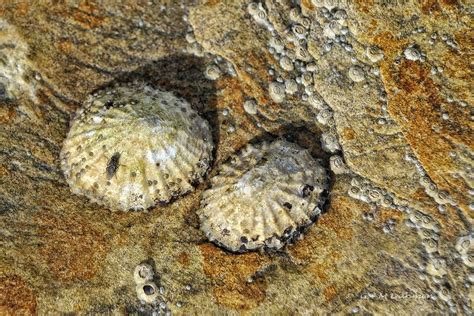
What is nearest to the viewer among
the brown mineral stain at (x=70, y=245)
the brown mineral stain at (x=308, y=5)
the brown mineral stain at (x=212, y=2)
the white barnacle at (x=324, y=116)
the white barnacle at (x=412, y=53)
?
the brown mineral stain at (x=70, y=245)

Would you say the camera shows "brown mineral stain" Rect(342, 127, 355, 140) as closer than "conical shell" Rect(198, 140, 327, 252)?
No

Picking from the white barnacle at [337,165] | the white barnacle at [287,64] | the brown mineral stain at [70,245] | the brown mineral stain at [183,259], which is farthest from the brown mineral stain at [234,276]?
the white barnacle at [287,64]

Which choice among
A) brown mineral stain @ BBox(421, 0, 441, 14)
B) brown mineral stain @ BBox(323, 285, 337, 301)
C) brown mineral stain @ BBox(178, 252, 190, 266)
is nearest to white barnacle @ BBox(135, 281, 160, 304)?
brown mineral stain @ BBox(178, 252, 190, 266)

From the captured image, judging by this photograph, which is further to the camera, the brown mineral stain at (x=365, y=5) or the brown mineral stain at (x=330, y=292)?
the brown mineral stain at (x=365, y=5)

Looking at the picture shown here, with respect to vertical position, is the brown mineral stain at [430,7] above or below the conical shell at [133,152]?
above

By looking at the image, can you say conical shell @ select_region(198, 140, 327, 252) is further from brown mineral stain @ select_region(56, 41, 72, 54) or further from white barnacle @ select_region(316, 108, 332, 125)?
brown mineral stain @ select_region(56, 41, 72, 54)

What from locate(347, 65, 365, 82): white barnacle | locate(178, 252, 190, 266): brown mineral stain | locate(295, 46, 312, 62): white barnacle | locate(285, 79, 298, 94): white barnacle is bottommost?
locate(178, 252, 190, 266): brown mineral stain

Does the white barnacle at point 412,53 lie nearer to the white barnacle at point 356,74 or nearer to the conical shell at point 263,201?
the white barnacle at point 356,74
